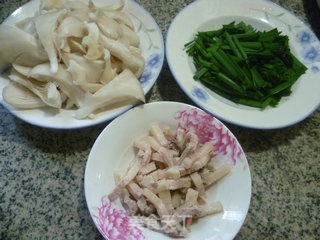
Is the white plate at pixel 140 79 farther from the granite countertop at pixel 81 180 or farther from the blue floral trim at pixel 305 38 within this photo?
the blue floral trim at pixel 305 38

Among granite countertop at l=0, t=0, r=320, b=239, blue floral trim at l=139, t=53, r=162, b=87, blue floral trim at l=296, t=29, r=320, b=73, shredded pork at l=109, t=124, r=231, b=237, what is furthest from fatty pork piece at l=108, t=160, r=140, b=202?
blue floral trim at l=296, t=29, r=320, b=73

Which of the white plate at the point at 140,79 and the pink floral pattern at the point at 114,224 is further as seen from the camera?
the white plate at the point at 140,79

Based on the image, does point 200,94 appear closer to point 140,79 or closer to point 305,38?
point 140,79

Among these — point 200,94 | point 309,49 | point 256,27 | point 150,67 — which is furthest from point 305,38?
point 150,67

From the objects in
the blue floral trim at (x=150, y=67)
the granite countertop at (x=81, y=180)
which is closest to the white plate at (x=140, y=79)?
the blue floral trim at (x=150, y=67)

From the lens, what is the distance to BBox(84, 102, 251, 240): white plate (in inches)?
33.7

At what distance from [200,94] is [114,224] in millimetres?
465

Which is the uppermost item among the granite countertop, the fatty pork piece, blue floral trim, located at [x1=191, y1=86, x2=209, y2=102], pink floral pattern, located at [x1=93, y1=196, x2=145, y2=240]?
blue floral trim, located at [x1=191, y1=86, x2=209, y2=102]

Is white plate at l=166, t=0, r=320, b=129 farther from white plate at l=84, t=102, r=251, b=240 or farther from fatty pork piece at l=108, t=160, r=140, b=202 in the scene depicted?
fatty pork piece at l=108, t=160, r=140, b=202

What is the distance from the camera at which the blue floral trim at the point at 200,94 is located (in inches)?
41.6

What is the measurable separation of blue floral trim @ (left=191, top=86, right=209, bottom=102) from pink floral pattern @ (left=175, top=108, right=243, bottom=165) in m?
0.08

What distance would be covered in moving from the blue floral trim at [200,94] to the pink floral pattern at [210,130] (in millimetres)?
81

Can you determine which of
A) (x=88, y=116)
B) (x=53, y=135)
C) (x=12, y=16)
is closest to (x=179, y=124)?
(x=88, y=116)

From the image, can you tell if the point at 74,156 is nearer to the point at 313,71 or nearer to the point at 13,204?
the point at 13,204
